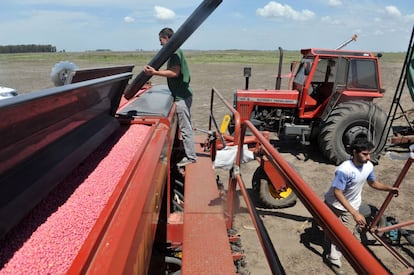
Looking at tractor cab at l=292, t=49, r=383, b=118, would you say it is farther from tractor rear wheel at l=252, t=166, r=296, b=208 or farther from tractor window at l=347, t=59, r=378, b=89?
tractor rear wheel at l=252, t=166, r=296, b=208

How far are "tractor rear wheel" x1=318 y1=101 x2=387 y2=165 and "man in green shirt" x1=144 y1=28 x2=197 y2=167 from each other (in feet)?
11.0

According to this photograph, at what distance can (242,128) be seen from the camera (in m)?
2.73

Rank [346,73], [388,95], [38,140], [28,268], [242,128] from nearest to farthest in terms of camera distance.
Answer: [28,268], [38,140], [242,128], [346,73], [388,95]

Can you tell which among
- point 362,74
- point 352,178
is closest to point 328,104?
point 362,74

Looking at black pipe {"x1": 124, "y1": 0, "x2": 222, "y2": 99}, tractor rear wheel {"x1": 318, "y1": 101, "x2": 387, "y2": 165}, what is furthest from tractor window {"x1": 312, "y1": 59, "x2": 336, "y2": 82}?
black pipe {"x1": 124, "y1": 0, "x2": 222, "y2": 99}

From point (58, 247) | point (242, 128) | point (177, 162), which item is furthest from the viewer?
point (177, 162)

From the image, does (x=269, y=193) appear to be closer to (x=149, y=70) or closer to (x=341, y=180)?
(x=341, y=180)

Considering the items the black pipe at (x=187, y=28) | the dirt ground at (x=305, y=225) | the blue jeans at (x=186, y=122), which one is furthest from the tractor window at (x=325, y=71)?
the black pipe at (x=187, y=28)

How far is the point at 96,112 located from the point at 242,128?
1.19 meters

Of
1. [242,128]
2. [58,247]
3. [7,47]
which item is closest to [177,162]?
[242,128]

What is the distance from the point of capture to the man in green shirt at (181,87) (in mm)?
3428

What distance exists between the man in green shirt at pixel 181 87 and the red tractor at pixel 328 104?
9.54 feet

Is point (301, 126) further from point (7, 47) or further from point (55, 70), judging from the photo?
point (7, 47)

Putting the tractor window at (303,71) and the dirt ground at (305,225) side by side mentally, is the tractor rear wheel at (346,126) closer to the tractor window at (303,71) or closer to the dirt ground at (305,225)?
the dirt ground at (305,225)
